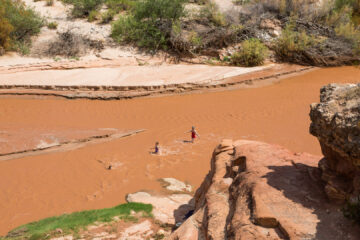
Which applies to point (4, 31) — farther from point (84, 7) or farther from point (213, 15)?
point (213, 15)

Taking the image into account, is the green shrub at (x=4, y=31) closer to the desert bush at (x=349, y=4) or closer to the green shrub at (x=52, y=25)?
the green shrub at (x=52, y=25)

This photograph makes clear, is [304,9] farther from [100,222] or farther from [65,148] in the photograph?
[100,222]

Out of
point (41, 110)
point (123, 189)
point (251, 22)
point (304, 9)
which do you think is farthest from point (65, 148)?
point (304, 9)

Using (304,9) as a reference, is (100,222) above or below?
below

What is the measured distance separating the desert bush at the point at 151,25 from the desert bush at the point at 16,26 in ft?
14.5

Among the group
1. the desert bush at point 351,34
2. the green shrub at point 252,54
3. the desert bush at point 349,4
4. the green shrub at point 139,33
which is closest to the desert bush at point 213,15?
the green shrub at point 252,54

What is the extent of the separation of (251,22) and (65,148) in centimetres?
1278

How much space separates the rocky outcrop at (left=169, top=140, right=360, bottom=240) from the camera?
3223 millimetres

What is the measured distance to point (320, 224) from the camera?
10.5 feet

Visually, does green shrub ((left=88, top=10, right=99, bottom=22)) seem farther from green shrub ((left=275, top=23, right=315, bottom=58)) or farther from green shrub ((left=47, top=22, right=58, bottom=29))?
green shrub ((left=275, top=23, right=315, bottom=58))

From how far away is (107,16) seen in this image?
19219 millimetres

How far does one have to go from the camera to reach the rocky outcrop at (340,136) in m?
3.28

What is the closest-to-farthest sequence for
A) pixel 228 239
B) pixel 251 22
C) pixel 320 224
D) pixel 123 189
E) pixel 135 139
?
1. pixel 320 224
2. pixel 228 239
3. pixel 123 189
4. pixel 135 139
5. pixel 251 22

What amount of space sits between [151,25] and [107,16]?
332 centimetres
